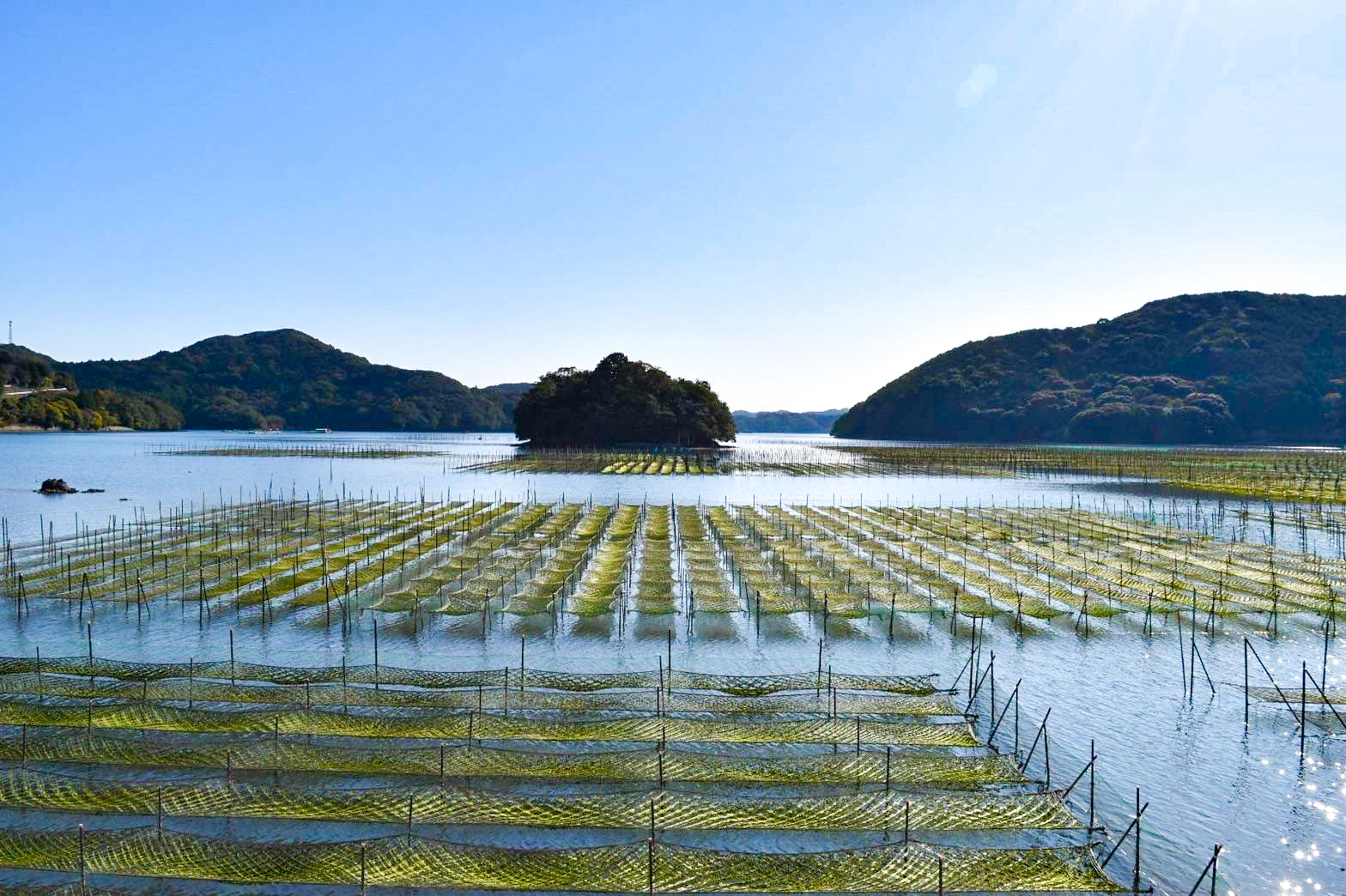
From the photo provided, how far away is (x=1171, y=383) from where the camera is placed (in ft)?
536

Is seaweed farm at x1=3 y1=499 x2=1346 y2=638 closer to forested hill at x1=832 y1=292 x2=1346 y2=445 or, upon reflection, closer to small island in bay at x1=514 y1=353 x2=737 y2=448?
small island in bay at x1=514 y1=353 x2=737 y2=448

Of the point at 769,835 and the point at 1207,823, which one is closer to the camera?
the point at 769,835

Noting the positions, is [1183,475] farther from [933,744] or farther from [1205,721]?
[933,744]

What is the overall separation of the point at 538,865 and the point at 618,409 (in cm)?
11816

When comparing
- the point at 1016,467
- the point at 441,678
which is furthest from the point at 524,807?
the point at 1016,467

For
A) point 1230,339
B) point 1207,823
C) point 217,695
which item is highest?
point 1230,339

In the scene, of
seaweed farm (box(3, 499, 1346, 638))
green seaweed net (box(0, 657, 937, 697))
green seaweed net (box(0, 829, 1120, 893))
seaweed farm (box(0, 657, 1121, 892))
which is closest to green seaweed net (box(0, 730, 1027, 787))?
seaweed farm (box(0, 657, 1121, 892))

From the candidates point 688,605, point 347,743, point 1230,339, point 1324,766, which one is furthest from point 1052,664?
point 1230,339

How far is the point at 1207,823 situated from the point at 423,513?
125 ft

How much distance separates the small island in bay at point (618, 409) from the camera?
127375mm

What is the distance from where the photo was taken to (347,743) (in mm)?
13508

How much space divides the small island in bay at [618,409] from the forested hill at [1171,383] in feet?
248

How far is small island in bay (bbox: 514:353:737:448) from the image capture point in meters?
127

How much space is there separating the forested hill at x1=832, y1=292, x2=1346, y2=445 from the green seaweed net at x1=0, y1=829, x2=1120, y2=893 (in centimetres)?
16437
